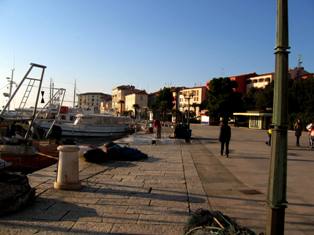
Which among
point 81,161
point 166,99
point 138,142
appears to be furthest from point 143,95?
point 81,161

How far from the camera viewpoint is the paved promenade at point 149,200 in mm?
6441

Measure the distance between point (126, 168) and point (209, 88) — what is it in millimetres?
89838

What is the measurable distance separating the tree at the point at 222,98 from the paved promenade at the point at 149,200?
82910mm

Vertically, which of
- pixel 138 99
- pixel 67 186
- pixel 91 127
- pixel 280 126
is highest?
pixel 138 99

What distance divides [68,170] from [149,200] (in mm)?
1891

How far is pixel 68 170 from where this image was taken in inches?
361

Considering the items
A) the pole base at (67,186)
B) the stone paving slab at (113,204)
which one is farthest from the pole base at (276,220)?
the pole base at (67,186)

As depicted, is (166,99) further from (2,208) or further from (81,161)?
(2,208)

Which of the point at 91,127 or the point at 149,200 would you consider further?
the point at 91,127

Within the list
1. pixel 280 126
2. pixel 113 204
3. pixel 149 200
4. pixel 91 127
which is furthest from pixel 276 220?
pixel 91 127

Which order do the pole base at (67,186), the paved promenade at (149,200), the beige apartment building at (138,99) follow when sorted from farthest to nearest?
1. the beige apartment building at (138,99)
2. the pole base at (67,186)
3. the paved promenade at (149,200)

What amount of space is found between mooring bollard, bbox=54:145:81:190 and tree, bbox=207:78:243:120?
288ft

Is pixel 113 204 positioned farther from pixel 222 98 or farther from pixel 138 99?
pixel 138 99

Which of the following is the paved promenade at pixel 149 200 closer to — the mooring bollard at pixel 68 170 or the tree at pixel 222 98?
the mooring bollard at pixel 68 170
